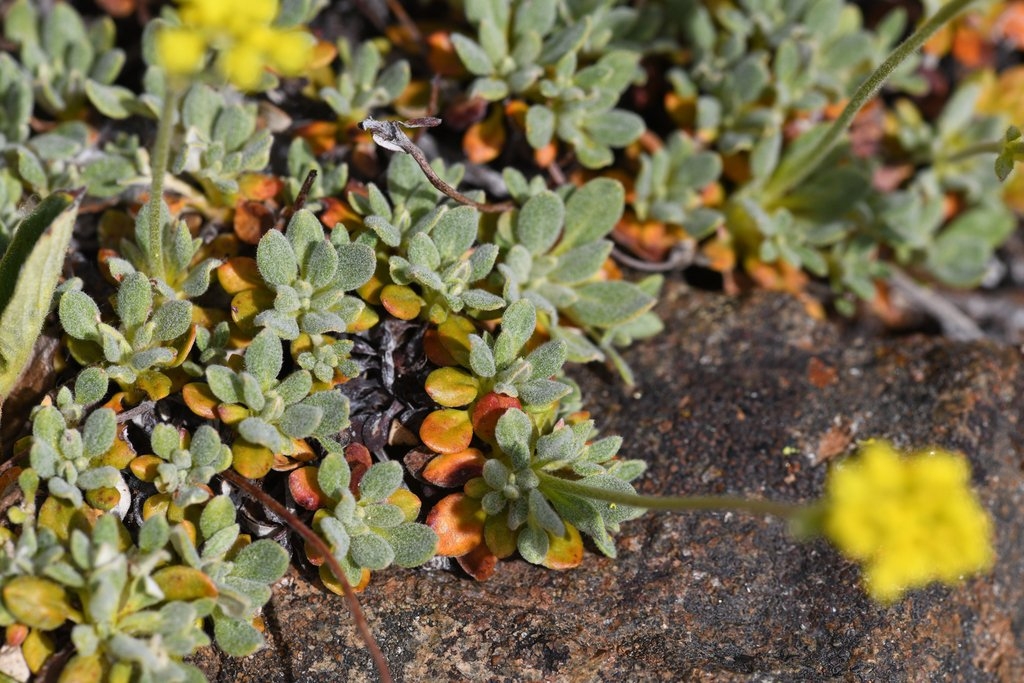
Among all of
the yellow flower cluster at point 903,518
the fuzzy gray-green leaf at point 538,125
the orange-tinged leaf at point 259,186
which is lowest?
the orange-tinged leaf at point 259,186

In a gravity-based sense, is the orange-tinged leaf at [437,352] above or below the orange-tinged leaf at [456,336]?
below

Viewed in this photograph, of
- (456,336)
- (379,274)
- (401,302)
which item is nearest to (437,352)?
(456,336)

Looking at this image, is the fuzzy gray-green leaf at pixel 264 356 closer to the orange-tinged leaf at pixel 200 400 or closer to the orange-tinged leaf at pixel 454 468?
the orange-tinged leaf at pixel 200 400

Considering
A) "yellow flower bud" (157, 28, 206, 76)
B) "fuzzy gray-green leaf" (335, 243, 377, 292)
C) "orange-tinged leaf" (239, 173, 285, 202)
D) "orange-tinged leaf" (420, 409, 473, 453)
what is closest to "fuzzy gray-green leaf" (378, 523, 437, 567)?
"orange-tinged leaf" (420, 409, 473, 453)

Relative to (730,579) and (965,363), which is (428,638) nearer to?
(730,579)

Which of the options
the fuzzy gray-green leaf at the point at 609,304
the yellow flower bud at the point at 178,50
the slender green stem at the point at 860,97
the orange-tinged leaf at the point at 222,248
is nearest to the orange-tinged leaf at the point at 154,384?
the orange-tinged leaf at the point at 222,248

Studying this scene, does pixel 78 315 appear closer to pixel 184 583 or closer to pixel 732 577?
pixel 184 583
